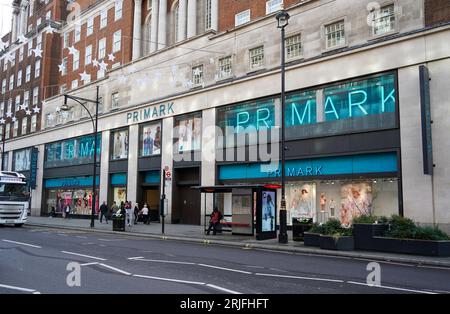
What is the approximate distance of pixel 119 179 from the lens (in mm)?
36500

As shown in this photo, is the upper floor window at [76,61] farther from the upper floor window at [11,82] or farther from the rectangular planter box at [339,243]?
the rectangular planter box at [339,243]

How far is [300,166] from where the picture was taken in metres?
24.2

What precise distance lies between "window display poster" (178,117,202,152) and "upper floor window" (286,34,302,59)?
812 cm

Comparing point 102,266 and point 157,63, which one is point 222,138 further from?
point 102,266

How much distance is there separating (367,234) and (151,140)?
21.6 meters

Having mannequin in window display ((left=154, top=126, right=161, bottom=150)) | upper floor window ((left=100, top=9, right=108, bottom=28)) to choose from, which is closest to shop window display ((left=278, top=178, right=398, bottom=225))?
mannequin in window display ((left=154, top=126, right=161, bottom=150))

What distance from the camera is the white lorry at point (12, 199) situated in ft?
88.0

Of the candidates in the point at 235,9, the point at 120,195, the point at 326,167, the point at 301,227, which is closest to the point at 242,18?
the point at 235,9

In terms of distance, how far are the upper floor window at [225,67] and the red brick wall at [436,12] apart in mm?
12654

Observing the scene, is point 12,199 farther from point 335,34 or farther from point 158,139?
point 335,34

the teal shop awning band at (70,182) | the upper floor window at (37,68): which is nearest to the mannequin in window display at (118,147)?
the teal shop awning band at (70,182)

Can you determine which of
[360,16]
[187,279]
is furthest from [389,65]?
[187,279]

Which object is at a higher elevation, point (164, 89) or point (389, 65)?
point (164, 89)

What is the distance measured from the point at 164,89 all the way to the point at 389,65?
17.8 m
